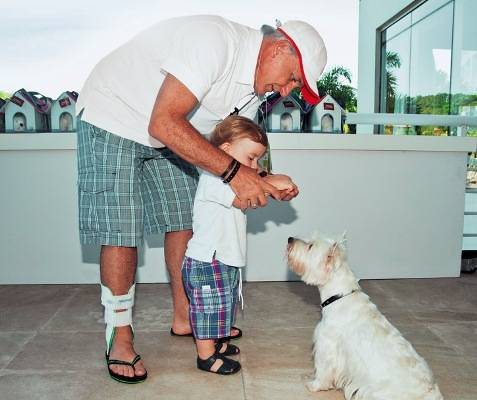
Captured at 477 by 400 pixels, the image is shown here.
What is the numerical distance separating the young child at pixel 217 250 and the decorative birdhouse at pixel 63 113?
211cm

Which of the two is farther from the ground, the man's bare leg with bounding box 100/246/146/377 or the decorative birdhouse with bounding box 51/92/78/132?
the decorative birdhouse with bounding box 51/92/78/132

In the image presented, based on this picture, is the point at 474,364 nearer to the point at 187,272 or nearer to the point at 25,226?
the point at 187,272

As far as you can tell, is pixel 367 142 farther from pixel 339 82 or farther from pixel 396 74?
pixel 339 82

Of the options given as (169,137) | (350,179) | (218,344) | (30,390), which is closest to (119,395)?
(30,390)

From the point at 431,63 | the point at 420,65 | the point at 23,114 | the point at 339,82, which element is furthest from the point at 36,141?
the point at 339,82

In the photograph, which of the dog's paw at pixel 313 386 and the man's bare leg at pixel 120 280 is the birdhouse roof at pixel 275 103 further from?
the dog's paw at pixel 313 386

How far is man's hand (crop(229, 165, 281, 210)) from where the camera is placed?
1900 millimetres

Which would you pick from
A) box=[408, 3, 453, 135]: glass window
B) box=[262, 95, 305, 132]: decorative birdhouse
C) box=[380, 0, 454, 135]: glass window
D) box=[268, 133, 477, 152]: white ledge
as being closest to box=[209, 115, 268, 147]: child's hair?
box=[268, 133, 477, 152]: white ledge

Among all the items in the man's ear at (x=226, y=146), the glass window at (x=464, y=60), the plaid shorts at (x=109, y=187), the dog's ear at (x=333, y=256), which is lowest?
the dog's ear at (x=333, y=256)

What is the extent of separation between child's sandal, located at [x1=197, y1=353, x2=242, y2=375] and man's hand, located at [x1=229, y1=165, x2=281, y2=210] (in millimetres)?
859

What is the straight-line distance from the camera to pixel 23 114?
12.5ft

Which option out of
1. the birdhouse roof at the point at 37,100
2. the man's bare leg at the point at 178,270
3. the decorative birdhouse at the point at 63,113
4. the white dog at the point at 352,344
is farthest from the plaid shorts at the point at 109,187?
the birdhouse roof at the point at 37,100

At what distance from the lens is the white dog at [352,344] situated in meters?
1.81

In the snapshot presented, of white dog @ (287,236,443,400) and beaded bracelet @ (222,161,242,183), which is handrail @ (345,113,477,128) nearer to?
white dog @ (287,236,443,400)
